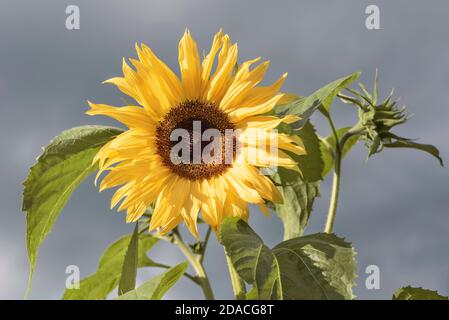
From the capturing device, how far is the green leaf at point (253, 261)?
1.06 metres

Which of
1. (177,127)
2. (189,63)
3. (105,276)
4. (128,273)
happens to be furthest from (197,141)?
(105,276)

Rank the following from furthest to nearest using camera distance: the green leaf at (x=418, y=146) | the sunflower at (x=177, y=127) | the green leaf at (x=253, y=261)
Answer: the green leaf at (x=418, y=146)
the sunflower at (x=177, y=127)
the green leaf at (x=253, y=261)

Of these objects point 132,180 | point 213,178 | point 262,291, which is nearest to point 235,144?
point 213,178

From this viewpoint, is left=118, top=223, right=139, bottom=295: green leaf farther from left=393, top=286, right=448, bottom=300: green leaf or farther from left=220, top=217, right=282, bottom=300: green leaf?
left=393, top=286, right=448, bottom=300: green leaf

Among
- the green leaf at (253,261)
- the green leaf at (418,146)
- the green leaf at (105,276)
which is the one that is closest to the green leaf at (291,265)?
the green leaf at (253,261)

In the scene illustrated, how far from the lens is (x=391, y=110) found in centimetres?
153

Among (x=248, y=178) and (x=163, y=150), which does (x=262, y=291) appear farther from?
(x=163, y=150)

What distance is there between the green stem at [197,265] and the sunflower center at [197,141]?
0.83 feet

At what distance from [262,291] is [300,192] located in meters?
0.44

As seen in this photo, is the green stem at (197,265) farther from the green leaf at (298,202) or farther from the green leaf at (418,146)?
the green leaf at (418,146)

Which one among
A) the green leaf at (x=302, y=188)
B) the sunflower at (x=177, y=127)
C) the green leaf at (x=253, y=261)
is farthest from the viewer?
the green leaf at (x=302, y=188)

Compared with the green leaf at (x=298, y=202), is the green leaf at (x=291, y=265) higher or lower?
lower

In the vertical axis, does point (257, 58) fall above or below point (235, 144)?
above
